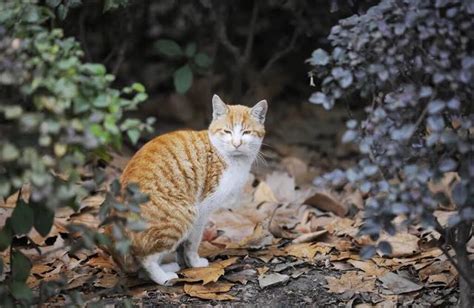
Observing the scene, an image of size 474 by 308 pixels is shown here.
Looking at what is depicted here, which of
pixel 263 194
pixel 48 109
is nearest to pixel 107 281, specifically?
pixel 48 109

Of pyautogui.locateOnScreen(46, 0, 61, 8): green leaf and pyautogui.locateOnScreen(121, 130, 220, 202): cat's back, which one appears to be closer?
pyautogui.locateOnScreen(46, 0, 61, 8): green leaf

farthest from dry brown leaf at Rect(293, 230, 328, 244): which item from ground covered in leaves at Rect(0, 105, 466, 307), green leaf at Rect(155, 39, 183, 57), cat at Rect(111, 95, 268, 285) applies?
green leaf at Rect(155, 39, 183, 57)

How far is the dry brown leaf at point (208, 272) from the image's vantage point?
4590 millimetres

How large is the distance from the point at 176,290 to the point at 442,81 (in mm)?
2012

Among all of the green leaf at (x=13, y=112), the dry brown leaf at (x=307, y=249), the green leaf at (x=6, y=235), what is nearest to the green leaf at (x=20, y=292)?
the green leaf at (x=6, y=235)

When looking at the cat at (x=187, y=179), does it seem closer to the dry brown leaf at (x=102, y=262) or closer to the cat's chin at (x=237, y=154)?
the cat's chin at (x=237, y=154)

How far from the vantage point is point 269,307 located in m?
4.41

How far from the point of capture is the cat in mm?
4516

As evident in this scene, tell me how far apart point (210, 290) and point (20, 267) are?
1172 mm

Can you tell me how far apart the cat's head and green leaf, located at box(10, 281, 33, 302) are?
5.60 feet

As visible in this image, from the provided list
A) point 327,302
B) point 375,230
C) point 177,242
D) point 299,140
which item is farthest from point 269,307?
point 299,140

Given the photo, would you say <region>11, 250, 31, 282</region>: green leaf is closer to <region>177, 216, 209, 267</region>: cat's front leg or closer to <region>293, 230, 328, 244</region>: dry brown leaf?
<region>177, 216, 209, 267</region>: cat's front leg

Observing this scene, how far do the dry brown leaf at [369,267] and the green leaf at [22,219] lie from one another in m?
2.13

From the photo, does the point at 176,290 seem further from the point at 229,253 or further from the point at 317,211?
the point at 317,211
